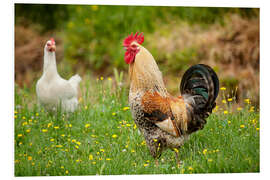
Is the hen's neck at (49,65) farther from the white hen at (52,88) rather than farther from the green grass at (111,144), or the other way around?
the green grass at (111,144)

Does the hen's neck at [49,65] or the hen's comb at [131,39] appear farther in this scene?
the hen's neck at [49,65]

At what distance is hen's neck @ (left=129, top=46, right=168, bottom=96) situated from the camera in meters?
3.48

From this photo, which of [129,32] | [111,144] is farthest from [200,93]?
[129,32]

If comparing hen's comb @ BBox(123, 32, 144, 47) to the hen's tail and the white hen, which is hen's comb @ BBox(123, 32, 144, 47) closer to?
the hen's tail

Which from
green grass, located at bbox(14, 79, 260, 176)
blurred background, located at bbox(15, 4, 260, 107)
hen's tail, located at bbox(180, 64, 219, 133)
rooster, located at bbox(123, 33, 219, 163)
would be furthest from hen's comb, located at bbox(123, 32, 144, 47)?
blurred background, located at bbox(15, 4, 260, 107)

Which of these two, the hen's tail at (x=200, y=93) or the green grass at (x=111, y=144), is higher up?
the hen's tail at (x=200, y=93)

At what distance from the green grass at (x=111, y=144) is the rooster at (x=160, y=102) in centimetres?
33

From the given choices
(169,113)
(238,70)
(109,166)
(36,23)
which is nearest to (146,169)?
(109,166)

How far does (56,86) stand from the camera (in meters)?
4.38

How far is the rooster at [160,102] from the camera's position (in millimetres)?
3465

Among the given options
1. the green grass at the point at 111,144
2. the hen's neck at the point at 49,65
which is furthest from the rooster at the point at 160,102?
the hen's neck at the point at 49,65

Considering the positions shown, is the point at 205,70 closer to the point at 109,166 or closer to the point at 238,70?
the point at 109,166

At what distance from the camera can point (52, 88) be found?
172 inches

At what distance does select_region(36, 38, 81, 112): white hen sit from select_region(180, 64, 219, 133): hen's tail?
5.73ft
